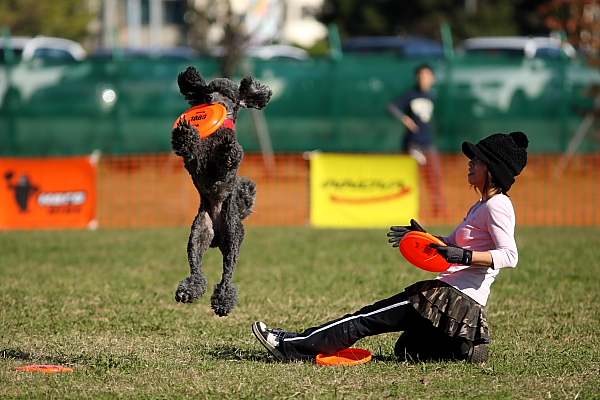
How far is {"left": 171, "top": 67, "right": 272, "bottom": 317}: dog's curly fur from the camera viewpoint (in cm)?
461

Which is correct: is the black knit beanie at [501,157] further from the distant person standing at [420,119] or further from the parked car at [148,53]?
the parked car at [148,53]

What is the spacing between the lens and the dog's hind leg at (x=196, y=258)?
4617 mm

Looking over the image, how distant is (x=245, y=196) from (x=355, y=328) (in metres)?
1.15

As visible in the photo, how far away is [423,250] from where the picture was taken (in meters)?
5.04

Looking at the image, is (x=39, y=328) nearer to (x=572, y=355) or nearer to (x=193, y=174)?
(x=193, y=174)

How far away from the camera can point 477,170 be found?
524 cm

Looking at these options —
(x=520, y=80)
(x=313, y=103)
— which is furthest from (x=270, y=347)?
(x=520, y=80)

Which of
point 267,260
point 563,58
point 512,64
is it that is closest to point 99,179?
point 267,260

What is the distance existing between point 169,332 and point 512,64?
11.5m

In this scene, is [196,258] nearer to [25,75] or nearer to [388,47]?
[25,75]

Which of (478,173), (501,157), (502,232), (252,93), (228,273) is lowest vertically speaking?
(228,273)

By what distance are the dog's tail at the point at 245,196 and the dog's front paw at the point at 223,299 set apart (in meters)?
0.47

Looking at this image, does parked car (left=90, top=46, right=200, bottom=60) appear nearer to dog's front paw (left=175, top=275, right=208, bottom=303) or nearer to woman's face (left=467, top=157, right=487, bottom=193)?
woman's face (left=467, top=157, right=487, bottom=193)

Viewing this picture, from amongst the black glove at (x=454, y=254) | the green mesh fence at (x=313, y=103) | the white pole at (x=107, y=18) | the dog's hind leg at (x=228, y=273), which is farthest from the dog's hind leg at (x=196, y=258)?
the white pole at (x=107, y=18)
